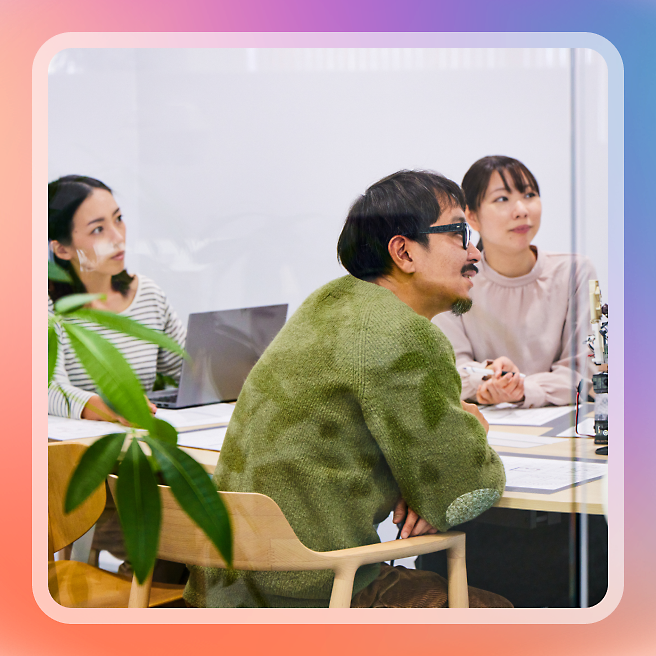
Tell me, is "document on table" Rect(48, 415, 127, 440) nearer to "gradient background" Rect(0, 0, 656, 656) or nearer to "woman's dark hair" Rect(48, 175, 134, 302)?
"gradient background" Rect(0, 0, 656, 656)

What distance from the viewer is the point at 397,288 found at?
4.53 ft

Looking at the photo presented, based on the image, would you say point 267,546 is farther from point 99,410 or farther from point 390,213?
point 390,213

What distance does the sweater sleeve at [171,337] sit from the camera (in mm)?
1434

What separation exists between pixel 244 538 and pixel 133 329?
1.68 feet

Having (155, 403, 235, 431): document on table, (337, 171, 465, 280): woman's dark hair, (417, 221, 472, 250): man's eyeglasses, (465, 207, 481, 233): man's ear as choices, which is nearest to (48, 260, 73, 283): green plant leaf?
(155, 403, 235, 431): document on table

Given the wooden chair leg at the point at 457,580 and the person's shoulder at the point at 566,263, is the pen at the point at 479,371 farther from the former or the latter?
the wooden chair leg at the point at 457,580

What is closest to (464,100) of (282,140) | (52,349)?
(282,140)

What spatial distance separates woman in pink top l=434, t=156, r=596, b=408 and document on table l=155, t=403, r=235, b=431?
52 cm

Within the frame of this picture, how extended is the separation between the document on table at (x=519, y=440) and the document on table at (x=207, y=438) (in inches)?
22.8

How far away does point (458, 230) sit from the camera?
140 centimetres

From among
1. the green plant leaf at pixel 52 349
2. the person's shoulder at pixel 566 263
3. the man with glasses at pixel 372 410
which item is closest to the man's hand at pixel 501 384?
the man with glasses at pixel 372 410

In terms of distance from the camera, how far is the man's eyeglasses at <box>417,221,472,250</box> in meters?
1.39
